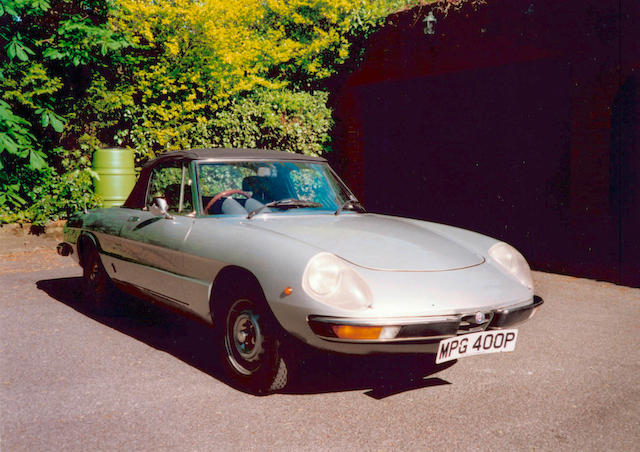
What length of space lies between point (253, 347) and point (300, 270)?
25.4 inches

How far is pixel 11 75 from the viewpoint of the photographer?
8.31 m

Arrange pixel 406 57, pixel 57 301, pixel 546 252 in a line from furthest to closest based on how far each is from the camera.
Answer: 1. pixel 406 57
2. pixel 546 252
3. pixel 57 301

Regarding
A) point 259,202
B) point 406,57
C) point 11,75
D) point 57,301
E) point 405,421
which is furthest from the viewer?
point 406,57

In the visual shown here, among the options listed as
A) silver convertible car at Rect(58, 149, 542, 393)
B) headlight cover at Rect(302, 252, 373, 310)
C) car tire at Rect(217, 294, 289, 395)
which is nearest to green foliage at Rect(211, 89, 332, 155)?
silver convertible car at Rect(58, 149, 542, 393)

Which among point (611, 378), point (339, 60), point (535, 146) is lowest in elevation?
point (611, 378)

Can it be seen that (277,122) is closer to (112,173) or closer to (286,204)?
(112,173)

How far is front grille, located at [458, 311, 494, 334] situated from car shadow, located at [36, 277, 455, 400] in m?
0.28

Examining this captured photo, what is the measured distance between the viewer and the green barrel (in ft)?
29.0

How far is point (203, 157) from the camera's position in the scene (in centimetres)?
422

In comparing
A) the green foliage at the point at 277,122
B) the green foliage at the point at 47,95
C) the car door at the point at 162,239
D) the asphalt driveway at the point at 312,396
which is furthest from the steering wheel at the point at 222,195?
the green foliage at the point at 277,122

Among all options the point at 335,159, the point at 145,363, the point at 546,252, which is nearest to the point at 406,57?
the point at 335,159

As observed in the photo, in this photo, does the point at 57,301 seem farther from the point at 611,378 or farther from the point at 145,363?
the point at 611,378

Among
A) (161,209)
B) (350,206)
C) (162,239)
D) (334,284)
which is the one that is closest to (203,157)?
(161,209)

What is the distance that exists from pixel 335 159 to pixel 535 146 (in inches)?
155
